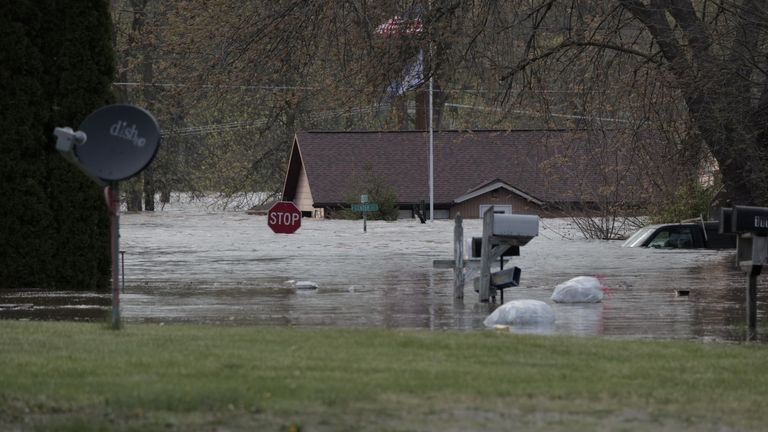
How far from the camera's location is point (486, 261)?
17.8m

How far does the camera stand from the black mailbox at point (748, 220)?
1336cm

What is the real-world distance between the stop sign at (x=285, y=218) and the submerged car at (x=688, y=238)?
26.9ft

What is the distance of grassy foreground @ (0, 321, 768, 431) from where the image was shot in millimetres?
7824

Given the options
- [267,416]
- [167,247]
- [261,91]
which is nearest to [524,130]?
[167,247]

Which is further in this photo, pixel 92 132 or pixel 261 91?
pixel 261 91

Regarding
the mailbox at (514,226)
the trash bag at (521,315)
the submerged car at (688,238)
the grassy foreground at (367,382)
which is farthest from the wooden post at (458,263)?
the submerged car at (688,238)

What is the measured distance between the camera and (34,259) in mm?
19938

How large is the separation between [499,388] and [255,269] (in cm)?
1973

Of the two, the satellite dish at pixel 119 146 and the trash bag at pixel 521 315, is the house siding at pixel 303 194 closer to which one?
the trash bag at pixel 521 315

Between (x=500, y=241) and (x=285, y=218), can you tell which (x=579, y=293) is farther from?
(x=285, y=218)

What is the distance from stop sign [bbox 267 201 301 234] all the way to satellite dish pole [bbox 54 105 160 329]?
66.4 ft

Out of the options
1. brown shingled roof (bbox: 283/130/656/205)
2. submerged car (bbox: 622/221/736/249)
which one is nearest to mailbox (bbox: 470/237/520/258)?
submerged car (bbox: 622/221/736/249)

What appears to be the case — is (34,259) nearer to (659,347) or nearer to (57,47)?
(57,47)

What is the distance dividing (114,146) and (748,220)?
5.89 m
